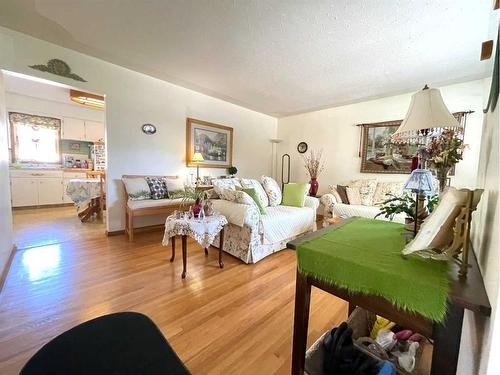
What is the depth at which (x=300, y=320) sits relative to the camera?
37.2 inches

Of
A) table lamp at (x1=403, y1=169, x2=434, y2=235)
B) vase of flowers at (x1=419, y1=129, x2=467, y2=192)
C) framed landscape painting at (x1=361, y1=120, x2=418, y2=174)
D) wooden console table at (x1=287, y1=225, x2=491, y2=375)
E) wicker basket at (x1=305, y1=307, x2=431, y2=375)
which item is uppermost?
framed landscape painting at (x1=361, y1=120, x2=418, y2=174)

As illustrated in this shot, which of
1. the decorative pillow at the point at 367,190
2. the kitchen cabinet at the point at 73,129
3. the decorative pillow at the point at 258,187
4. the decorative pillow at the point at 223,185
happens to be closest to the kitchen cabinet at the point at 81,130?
the kitchen cabinet at the point at 73,129

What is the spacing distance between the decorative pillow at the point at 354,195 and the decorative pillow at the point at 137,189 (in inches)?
135

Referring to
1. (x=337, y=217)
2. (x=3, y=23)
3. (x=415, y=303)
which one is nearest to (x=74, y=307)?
(x=415, y=303)

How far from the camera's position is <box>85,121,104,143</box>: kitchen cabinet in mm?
5559

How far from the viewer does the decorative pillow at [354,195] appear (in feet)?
12.2

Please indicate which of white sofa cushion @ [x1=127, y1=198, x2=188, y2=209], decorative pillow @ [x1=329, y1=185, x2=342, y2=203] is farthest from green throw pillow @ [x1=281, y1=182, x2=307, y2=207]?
white sofa cushion @ [x1=127, y1=198, x2=188, y2=209]

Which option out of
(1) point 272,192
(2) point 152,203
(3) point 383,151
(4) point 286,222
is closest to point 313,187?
(3) point 383,151

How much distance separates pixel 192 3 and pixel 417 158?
2.12 m

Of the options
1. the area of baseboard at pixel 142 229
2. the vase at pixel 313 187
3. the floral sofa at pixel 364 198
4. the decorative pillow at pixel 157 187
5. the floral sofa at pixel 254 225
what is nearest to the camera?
the floral sofa at pixel 254 225

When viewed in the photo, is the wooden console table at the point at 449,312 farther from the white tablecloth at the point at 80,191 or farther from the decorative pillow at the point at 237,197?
the white tablecloth at the point at 80,191

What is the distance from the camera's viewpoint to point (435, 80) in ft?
10.3

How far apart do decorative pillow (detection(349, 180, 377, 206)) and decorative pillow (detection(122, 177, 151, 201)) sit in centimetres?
365

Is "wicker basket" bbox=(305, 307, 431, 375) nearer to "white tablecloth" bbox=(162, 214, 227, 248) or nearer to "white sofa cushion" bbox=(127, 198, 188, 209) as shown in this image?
"white tablecloth" bbox=(162, 214, 227, 248)
